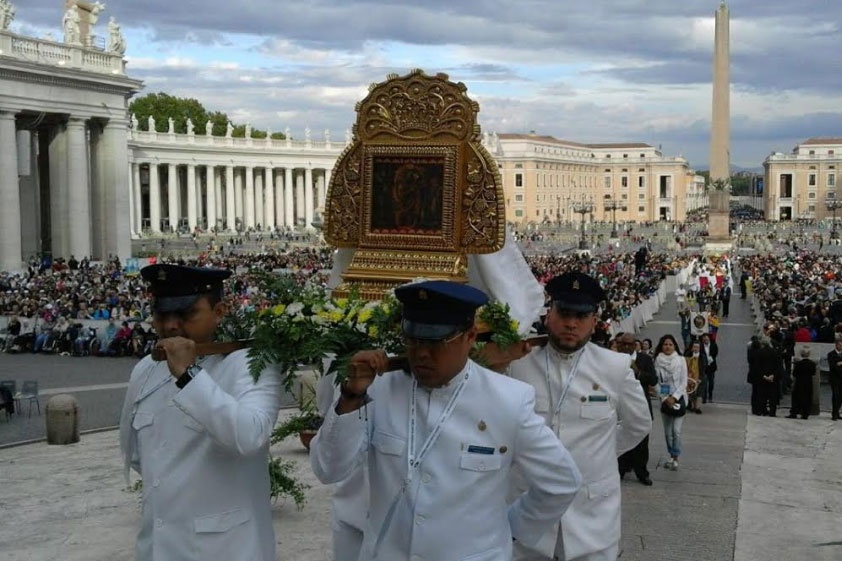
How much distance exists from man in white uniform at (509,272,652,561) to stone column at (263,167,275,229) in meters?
88.5

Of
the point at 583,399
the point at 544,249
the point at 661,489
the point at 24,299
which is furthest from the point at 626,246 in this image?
the point at 583,399

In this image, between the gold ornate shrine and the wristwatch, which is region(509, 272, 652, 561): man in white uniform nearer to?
the wristwatch

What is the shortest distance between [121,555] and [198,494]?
4289 mm

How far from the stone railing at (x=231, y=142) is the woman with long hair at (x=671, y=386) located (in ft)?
218

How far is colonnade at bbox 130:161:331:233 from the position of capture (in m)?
83.2

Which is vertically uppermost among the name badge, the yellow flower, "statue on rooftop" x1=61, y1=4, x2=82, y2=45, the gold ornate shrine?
"statue on rooftop" x1=61, y1=4, x2=82, y2=45

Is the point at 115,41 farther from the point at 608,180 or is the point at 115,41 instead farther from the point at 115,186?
the point at 608,180

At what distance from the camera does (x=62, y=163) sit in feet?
146

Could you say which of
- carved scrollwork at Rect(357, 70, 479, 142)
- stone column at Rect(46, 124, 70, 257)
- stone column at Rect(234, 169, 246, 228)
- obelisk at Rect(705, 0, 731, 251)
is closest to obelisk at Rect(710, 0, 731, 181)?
obelisk at Rect(705, 0, 731, 251)

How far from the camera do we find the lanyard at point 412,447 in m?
3.36

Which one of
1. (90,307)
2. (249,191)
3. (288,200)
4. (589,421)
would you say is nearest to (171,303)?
(589,421)

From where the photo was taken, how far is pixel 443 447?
11.0 feet

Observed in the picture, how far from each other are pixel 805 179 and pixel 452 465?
15468 centimetres

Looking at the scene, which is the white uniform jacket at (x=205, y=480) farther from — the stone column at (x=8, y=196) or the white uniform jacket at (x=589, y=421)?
the stone column at (x=8, y=196)
